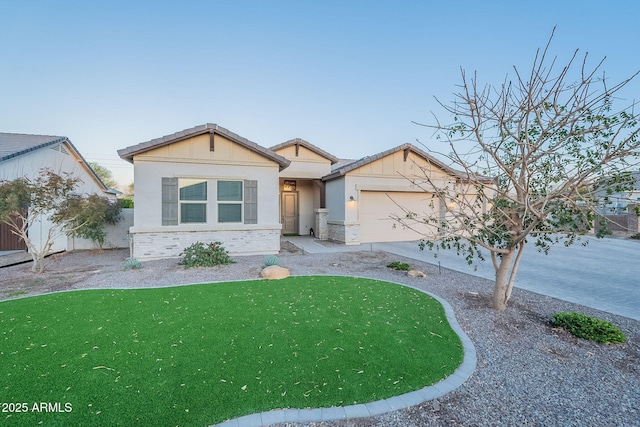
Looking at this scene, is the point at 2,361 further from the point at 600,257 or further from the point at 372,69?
the point at 600,257

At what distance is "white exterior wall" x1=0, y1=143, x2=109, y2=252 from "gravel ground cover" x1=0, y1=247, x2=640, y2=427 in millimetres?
4309

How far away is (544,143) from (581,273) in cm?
607

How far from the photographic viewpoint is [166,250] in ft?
32.3

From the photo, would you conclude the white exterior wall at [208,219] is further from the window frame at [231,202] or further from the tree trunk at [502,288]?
the tree trunk at [502,288]

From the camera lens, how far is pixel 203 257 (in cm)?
880

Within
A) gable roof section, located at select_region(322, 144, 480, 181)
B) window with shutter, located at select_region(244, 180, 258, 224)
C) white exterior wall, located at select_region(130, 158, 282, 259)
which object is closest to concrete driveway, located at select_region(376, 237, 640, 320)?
gable roof section, located at select_region(322, 144, 480, 181)

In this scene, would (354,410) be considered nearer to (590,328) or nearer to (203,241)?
(590,328)

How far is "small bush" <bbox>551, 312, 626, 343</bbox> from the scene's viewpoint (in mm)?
3936

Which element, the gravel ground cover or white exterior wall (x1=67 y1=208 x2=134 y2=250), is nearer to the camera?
the gravel ground cover

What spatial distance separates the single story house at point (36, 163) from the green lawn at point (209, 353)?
7699mm

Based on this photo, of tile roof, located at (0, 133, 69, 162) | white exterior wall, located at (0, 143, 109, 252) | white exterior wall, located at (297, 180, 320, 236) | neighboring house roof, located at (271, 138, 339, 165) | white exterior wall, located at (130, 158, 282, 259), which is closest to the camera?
white exterior wall, located at (130, 158, 282, 259)

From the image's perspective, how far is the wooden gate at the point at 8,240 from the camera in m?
11.8

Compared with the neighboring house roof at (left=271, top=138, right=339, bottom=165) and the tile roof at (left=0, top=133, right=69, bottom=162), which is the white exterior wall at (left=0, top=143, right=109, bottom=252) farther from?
the neighboring house roof at (left=271, top=138, right=339, bottom=165)

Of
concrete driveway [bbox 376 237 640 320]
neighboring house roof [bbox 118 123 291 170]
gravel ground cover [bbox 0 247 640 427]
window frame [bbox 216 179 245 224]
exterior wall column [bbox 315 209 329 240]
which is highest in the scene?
neighboring house roof [bbox 118 123 291 170]
